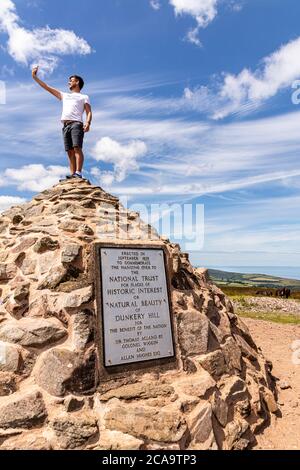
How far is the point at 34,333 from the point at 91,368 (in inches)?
36.2

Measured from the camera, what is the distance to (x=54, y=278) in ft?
18.1

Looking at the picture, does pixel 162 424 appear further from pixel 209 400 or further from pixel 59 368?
pixel 59 368

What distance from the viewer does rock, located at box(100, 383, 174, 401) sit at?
481 centimetres

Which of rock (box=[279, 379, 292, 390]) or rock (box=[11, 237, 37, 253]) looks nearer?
rock (box=[11, 237, 37, 253])

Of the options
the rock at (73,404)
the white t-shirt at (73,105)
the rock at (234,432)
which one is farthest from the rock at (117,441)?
the white t-shirt at (73,105)

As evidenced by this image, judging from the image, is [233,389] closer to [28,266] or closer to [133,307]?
[133,307]

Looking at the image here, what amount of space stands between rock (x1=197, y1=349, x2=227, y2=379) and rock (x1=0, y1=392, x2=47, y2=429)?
8.16 ft

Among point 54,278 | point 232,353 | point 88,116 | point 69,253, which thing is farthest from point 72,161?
point 232,353

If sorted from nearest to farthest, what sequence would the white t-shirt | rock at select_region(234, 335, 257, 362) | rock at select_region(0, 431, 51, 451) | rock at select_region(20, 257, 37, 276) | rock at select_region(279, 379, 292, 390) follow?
rock at select_region(0, 431, 51, 451) → rock at select_region(20, 257, 37, 276) → rock at select_region(234, 335, 257, 362) → rock at select_region(279, 379, 292, 390) → the white t-shirt

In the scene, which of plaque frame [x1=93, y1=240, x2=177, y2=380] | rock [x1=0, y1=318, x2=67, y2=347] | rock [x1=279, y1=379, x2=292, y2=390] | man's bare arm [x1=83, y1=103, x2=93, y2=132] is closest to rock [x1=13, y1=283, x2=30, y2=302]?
rock [x1=0, y1=318, x2=67, y2=347]

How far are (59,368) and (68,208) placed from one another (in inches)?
134

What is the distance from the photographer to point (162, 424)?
15.2 feet

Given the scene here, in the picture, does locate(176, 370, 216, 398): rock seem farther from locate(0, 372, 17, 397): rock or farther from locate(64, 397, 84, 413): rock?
locate(0, 372, 17, 397): rock
